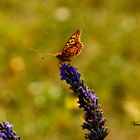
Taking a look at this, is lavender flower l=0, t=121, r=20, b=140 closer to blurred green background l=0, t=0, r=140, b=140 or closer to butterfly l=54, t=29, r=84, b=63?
butterfly l=54, t=29, r=84, b=63

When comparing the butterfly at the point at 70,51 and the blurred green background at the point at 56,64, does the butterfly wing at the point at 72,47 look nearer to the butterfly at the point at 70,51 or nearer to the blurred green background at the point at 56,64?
the butterfly at the point at 70,51

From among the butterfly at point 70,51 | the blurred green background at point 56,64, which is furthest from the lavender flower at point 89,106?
the blurred green background at point 56,64

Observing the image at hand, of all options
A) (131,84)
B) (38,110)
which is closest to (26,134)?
(38,110)

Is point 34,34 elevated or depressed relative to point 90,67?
elevated

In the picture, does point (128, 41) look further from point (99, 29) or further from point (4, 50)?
point (4, 50)

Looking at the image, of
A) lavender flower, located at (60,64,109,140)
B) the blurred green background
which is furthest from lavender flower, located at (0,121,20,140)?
the blurred green background
